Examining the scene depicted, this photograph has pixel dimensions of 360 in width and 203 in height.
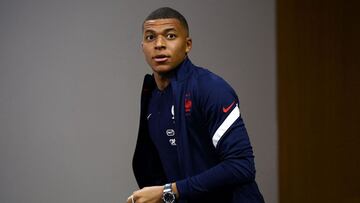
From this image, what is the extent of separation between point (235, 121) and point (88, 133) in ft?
4.12

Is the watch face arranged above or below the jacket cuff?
below

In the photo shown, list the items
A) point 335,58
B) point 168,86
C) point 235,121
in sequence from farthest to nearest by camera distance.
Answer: point 335,58 → point 168,86 → point 235,121

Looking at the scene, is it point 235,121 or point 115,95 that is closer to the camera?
point 235,121

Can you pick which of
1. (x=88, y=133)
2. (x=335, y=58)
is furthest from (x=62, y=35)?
(x=335, y=58)

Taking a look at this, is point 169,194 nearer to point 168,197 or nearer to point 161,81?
point 168,197

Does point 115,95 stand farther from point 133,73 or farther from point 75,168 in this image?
point 75,168

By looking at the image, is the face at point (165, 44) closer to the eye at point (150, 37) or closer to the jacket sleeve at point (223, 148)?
the eye at point (150, 37)

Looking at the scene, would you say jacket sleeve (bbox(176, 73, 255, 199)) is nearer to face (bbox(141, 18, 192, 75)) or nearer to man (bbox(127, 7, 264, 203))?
man (bbox(127, 7, 264, 203))

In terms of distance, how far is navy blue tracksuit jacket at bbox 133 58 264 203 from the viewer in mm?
1342

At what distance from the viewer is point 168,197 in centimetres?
137

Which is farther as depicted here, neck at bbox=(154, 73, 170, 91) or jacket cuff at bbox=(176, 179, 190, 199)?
neck at bbox=(154, 73, 170, 91)

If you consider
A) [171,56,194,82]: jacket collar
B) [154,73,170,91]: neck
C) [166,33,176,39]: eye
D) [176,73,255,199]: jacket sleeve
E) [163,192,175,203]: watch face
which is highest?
[166,33,176,39]: eye

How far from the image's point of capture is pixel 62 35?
8.00ft

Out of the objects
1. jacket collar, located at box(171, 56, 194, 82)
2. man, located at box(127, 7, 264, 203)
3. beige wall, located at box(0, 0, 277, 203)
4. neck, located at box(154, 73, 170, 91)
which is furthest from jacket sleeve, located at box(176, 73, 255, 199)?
beige wall, located at box(0, 0, 277, 203)
